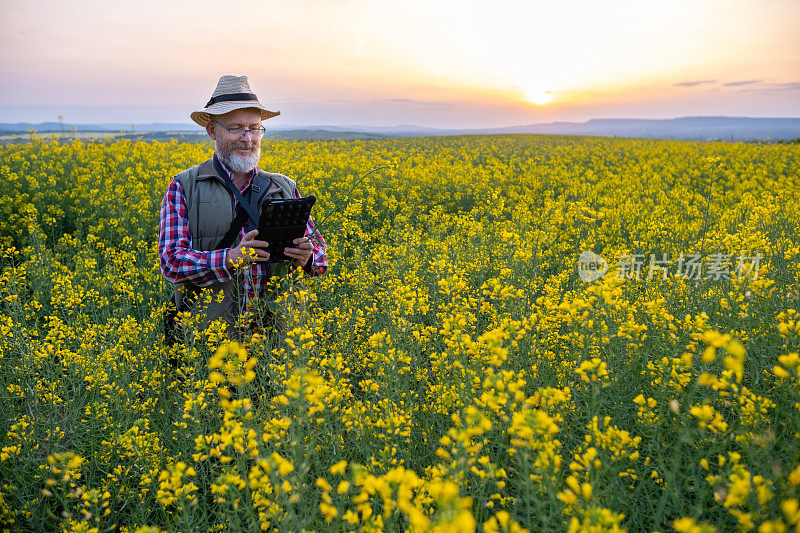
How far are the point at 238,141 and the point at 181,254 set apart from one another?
90cm

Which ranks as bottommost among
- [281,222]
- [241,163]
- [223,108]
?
[281,222]

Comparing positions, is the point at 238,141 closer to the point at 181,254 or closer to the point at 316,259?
the point at 181,254

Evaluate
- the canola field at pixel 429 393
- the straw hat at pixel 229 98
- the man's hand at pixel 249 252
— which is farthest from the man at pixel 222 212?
the canola field at pixel 429 393

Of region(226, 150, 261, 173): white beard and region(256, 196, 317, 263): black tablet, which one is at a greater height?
region(226, 150, 261, 173): white beard

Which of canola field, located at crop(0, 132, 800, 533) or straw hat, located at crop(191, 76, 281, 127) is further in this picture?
straw hat, located at crop(191, 76, 281, 127)

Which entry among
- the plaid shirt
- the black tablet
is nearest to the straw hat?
the plaid shirt

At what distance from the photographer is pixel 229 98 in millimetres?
3211

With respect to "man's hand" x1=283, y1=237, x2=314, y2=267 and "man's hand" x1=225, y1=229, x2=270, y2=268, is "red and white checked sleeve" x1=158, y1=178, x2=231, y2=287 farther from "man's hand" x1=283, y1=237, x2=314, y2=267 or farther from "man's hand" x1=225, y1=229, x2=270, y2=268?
"man's hand" x1=283, y1=237, x2=314, y2=267

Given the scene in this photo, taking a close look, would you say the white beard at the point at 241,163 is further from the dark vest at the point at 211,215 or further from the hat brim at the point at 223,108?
the hat brim at the point at 223,108

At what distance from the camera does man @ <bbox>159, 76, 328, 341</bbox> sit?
3.01 meters

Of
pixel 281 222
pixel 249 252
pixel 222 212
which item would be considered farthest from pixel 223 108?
pixel 249 252

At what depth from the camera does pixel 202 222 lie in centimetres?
317

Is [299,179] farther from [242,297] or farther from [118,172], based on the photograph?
A: [242,297]

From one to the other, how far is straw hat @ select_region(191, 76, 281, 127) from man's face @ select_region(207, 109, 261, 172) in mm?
81
